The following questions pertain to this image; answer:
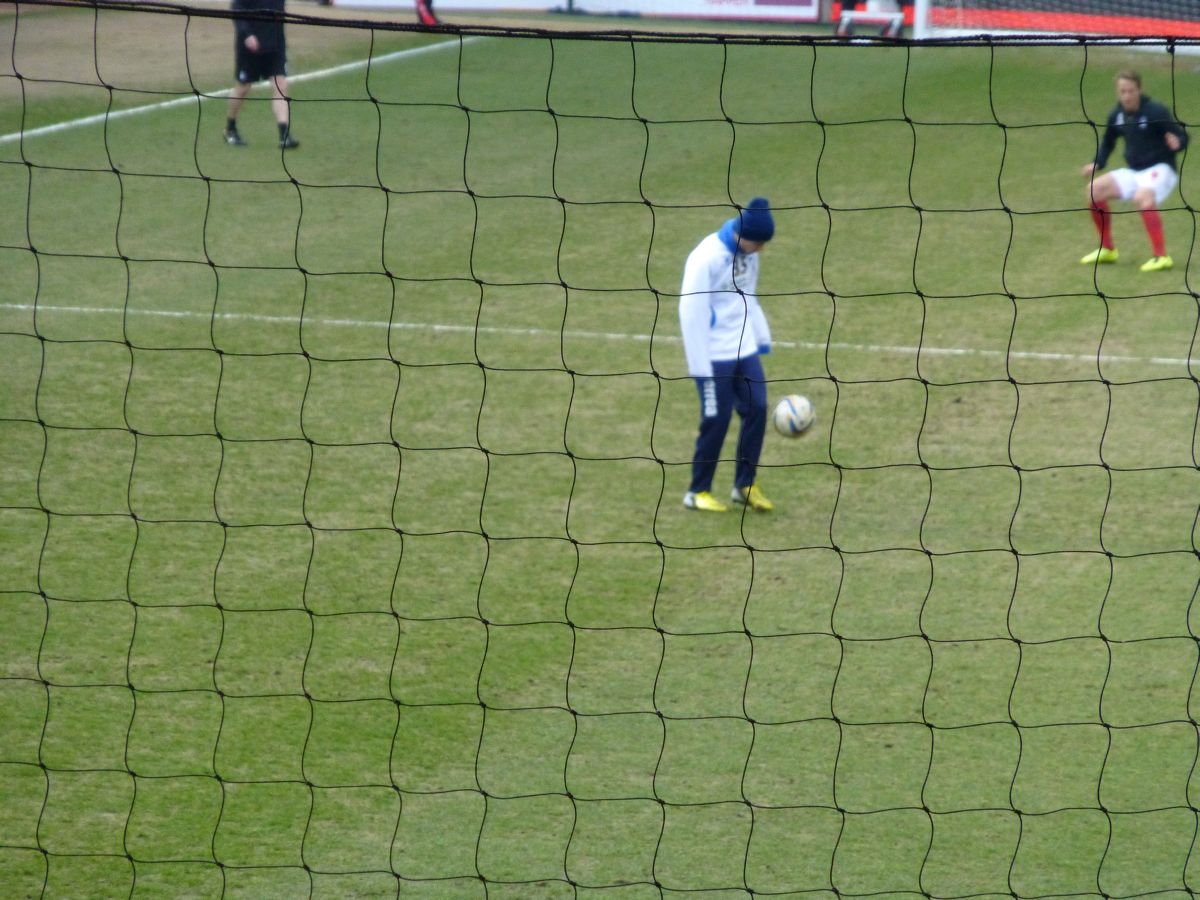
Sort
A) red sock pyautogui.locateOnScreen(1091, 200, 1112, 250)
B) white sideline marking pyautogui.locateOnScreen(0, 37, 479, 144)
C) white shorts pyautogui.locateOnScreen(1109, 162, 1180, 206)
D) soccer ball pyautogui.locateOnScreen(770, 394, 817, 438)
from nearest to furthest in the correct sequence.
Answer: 1. soccer ball pyautogui.locateOnScreen(770, 394, 817, 438)
2. red sock pyautogui.locateOnScreen(1091, 200, 1112, 250)
3. white shorts pyautogui.locateOnScreen(1109, 162, 1180, 206)
4. white sideline marking pyautogui.locateOnScreen(0, 37, 479, 144)

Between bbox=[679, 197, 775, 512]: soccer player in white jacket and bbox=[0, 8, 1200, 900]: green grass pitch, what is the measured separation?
0.22 metres

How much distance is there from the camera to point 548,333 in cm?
1133

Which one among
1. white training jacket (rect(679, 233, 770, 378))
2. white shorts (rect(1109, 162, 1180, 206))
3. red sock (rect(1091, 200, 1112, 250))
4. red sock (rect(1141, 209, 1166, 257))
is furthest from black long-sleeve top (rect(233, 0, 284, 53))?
white training jacket (rect(679, 233, 770, 378))

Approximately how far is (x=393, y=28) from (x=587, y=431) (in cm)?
544

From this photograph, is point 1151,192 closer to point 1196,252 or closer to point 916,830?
point 1196,252

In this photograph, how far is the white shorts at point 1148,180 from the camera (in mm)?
13141

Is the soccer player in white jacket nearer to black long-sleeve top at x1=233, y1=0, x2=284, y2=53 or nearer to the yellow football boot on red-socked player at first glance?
the yellow football boot on red-socked player

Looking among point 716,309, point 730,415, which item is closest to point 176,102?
point 716,309

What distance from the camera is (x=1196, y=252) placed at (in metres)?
13.9

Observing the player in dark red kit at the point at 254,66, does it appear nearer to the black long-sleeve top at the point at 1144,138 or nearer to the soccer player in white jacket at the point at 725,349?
the black long-sleeve top at the point at 1144,138

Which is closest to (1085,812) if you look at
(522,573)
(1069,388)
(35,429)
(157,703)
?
(522,573)

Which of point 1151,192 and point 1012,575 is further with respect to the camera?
point 1151,192

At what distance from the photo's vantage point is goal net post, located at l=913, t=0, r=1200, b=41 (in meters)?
20.9

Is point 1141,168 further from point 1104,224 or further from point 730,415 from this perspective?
point 730,415
